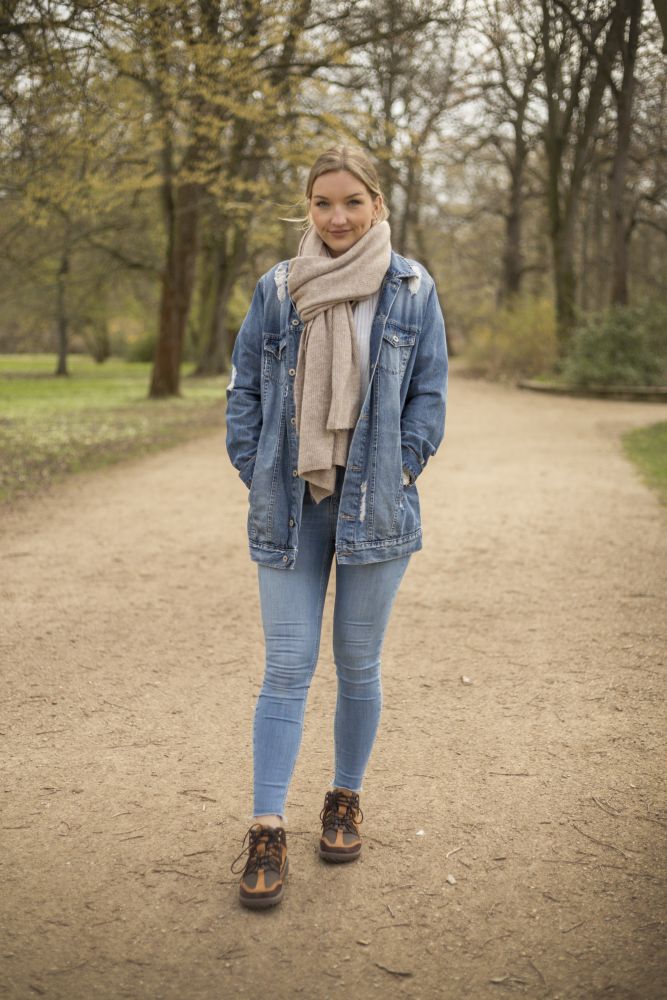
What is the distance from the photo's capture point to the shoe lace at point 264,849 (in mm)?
2615

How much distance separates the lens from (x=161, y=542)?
7.25 metres

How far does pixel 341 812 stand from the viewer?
288 centimetres

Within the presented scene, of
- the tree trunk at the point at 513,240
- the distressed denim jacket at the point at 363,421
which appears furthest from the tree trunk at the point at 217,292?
the distressed denim jacket at the point at 363,421

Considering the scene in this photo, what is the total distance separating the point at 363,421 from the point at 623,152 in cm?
2078

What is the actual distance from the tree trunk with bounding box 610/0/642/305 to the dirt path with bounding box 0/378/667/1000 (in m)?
12.9

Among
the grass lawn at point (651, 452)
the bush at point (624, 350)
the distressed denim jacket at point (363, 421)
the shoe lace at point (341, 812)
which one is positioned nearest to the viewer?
the distressed denim jacket at point (363, 421)

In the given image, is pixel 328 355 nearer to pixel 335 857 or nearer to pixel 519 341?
pixel 335 857

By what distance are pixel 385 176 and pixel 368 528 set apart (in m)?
19.7

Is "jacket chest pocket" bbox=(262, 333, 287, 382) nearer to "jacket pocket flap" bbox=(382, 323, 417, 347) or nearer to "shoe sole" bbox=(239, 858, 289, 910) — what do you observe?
"jacket pocket flap" bbox=(382, 323, 417, 347)

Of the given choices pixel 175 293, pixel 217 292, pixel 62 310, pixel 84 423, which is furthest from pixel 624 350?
pixel 62 310

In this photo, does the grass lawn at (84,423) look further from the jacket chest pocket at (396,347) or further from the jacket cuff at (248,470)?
the jacket chest pocket at (396,347)

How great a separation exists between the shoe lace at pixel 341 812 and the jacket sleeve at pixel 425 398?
3.32ft

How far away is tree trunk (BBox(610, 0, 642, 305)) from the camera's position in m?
17.7

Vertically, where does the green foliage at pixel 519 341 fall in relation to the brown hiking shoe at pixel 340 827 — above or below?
above
